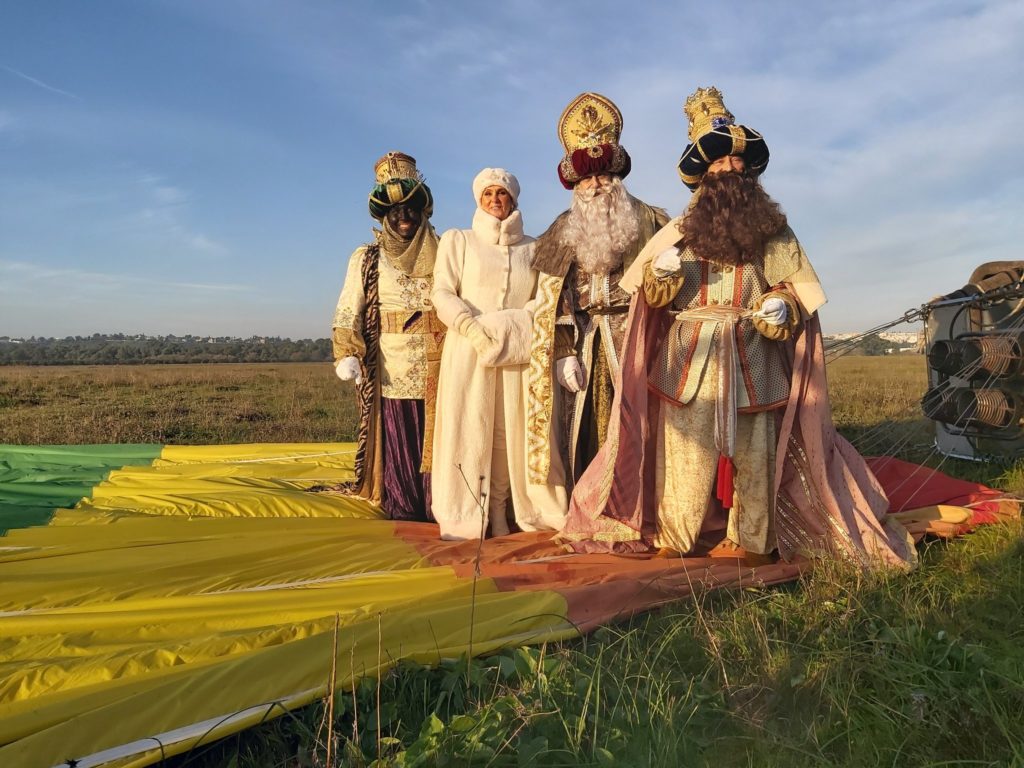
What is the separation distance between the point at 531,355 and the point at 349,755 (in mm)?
2377

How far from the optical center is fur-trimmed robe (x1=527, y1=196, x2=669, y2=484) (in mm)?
3703

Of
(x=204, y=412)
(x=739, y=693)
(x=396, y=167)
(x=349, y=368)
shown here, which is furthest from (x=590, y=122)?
(x=204, y=412)

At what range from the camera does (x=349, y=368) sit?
13.8ft

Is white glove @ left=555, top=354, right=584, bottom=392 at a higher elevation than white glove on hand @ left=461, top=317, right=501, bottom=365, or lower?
lower

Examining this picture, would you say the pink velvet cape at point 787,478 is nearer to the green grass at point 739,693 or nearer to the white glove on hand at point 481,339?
the green grass at point 739,693

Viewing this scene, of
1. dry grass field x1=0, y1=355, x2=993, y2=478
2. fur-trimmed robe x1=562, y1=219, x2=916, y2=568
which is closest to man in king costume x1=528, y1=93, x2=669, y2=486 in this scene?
fur-trimmed robe x1=562, y1=219, x2=916, y2=568

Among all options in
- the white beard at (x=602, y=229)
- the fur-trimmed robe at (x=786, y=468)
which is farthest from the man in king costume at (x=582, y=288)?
the fur-trimmed robe at (x=786, y=468)

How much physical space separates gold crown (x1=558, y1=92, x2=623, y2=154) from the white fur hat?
0.36 meters

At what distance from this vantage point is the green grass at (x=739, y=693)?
1.68 m

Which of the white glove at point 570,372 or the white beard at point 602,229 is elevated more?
the white beard at point 602,229

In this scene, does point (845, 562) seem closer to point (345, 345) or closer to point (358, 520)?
point (358, 520)

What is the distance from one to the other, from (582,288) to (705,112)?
3.51 ft

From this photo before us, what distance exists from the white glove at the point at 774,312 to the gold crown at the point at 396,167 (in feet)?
7.52

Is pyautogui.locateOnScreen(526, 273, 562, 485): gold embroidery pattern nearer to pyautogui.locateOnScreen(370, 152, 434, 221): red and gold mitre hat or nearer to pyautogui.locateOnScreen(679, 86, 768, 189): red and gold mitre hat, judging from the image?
pyautogui.locateOnScreen(679, 86, 768, 189): red and gold mitre hat
